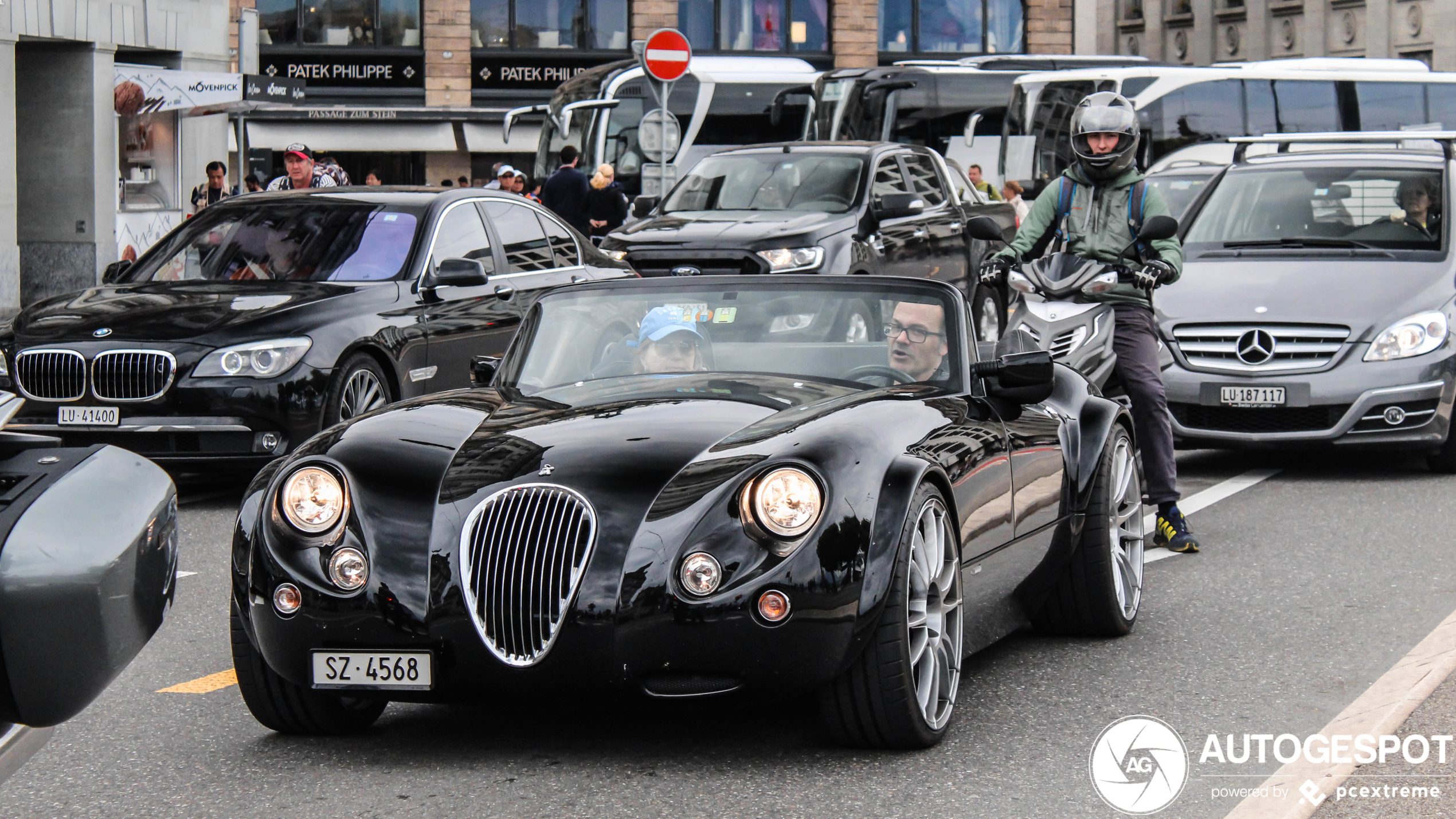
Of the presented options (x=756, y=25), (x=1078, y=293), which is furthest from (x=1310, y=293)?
(x=756, y=25)

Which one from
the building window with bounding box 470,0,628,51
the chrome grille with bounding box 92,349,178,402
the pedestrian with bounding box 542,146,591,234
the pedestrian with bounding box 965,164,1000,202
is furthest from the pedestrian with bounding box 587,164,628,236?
the building window with bounding box 470,0,628,51

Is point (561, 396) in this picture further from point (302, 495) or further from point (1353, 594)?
point (1353, 594)

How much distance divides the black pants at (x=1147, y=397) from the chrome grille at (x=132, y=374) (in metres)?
4.54

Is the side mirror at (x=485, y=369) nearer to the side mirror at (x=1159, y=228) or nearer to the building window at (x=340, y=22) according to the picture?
the side mirror at (x=1159, y=228)

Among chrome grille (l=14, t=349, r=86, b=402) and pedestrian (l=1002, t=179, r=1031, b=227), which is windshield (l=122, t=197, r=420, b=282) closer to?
chrome grille (l=14, t=349, r=86, b=402)

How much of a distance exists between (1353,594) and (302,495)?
4196mm

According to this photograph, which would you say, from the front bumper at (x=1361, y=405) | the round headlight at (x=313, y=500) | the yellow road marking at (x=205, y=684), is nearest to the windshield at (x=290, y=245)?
the front bumper at (x=1361, y=405)

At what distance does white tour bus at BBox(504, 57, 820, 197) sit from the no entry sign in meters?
14.3

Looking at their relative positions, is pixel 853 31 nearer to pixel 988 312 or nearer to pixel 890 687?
pixel 988 312

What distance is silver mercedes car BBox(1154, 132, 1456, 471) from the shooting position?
36.2 feet

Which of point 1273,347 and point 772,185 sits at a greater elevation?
point 772,185

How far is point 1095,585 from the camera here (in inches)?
260

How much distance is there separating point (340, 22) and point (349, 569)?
4085 cm

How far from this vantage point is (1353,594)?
293 inches
